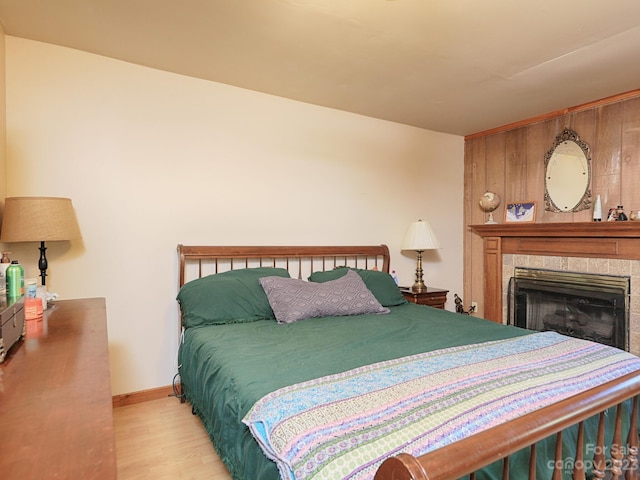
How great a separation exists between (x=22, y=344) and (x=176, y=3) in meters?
1.72

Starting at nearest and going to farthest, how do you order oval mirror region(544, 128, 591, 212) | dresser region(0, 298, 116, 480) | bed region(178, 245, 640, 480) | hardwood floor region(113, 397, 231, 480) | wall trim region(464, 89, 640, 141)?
dresser region(0, 298, 116, 480)
bed region(178, 245, 640, 480)
hardwood floor region(113, 397, 231, 480)
wall trim region(464, 89, 640, 141)
oval mirror region(544, 128, 591, 212)

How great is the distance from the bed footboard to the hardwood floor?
1.53 m

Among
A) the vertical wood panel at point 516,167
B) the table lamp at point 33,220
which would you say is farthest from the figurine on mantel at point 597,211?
the table lamp at point 33,220

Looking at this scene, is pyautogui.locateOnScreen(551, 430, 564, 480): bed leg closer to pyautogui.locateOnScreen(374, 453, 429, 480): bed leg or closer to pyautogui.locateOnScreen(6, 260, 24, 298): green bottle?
pyautogui.locateOnScreen(374, 453, 429, 480): bed leg

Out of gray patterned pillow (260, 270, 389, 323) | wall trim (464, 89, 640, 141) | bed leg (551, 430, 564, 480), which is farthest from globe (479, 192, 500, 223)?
bed leg (551, 430, 564, 480)

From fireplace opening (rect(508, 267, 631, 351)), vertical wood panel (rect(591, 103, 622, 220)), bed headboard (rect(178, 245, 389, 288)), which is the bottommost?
fireplace opening (rect(508, 267, 631, 351))

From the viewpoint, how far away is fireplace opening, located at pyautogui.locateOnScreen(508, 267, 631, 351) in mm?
3021

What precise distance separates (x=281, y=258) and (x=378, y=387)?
1.94 metres

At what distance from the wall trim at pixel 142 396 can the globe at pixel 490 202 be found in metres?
3.50

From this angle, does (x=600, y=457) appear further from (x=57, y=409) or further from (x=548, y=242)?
(x=548, y=242)

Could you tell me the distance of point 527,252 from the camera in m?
3.64

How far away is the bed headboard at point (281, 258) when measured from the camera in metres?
2.76

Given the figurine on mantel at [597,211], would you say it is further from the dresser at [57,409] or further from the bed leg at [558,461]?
the dresser at [57,409]

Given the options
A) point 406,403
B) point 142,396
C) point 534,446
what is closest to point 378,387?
point 406,403
